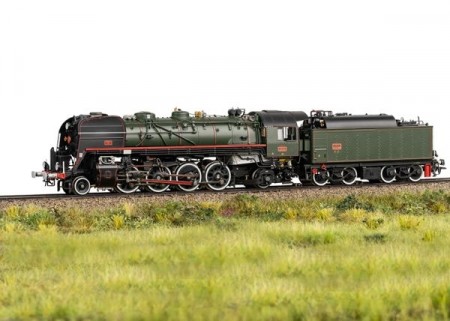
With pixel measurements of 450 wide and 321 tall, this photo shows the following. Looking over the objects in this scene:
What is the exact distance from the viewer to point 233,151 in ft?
106

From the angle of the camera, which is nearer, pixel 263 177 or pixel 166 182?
pixel 166 182

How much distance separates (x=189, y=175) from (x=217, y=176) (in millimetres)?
1259

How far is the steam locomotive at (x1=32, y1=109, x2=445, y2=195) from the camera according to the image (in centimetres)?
2986

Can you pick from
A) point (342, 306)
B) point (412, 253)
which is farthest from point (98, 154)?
point (342, 306)

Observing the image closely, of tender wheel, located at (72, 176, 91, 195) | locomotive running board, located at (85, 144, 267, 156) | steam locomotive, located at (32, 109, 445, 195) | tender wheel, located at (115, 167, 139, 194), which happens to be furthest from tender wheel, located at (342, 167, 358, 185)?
tender wheel, located at (72, 176, 91, 195)

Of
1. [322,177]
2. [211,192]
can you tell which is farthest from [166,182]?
[322,177]

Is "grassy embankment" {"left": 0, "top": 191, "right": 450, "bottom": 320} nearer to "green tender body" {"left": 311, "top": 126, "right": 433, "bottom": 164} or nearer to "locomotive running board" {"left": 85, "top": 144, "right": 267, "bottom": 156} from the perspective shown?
"locomotive running board" {"left": 85, "top": 144, "right": 267, "bottom": 156}

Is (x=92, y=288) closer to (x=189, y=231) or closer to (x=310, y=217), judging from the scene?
(x=189, y=231)

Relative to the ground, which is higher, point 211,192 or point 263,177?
point 263,177

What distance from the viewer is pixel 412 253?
1794 centimetres

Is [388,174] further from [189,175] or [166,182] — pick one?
[166,182]

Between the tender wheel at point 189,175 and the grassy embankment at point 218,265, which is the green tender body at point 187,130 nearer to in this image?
the tender wheel at point 189,175

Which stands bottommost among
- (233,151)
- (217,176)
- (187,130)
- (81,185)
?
(81,185)

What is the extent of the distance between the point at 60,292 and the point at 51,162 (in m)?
16.3
